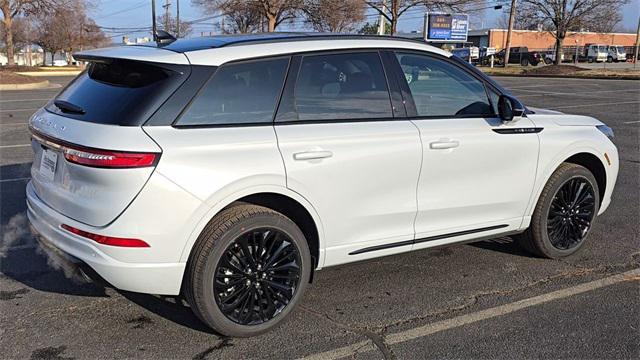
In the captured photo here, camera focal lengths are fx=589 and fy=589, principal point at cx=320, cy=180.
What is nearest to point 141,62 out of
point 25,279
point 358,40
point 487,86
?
point 358,40

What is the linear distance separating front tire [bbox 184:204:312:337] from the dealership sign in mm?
40789

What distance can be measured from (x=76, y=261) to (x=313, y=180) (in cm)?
139

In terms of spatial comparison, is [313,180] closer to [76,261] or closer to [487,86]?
[76,261]

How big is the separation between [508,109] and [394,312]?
5.43ft

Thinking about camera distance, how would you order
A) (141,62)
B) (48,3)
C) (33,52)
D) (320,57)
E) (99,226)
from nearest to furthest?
(99,226) < (141,62) < (320,57) < (48,3) < (33,52)

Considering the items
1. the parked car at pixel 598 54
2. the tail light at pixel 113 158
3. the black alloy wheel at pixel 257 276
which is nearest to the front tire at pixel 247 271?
the black alloy wheel at pixel 257 276

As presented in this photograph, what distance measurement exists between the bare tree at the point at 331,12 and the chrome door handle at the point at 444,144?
39.5 meters

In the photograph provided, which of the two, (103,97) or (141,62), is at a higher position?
(141,62)

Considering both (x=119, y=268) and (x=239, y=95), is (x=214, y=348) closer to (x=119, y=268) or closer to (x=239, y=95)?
(x=119, y=268)

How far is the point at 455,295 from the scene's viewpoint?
4.14m

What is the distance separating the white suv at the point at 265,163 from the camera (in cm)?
309

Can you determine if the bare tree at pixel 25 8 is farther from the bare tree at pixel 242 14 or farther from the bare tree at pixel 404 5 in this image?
the bare tree at pixel 404 5

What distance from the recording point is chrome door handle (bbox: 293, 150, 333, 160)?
11.2 feet

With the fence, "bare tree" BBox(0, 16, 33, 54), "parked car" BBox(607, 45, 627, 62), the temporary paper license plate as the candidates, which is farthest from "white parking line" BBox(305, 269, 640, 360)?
"bare tree" BBox(0, 16, 33, 54)
